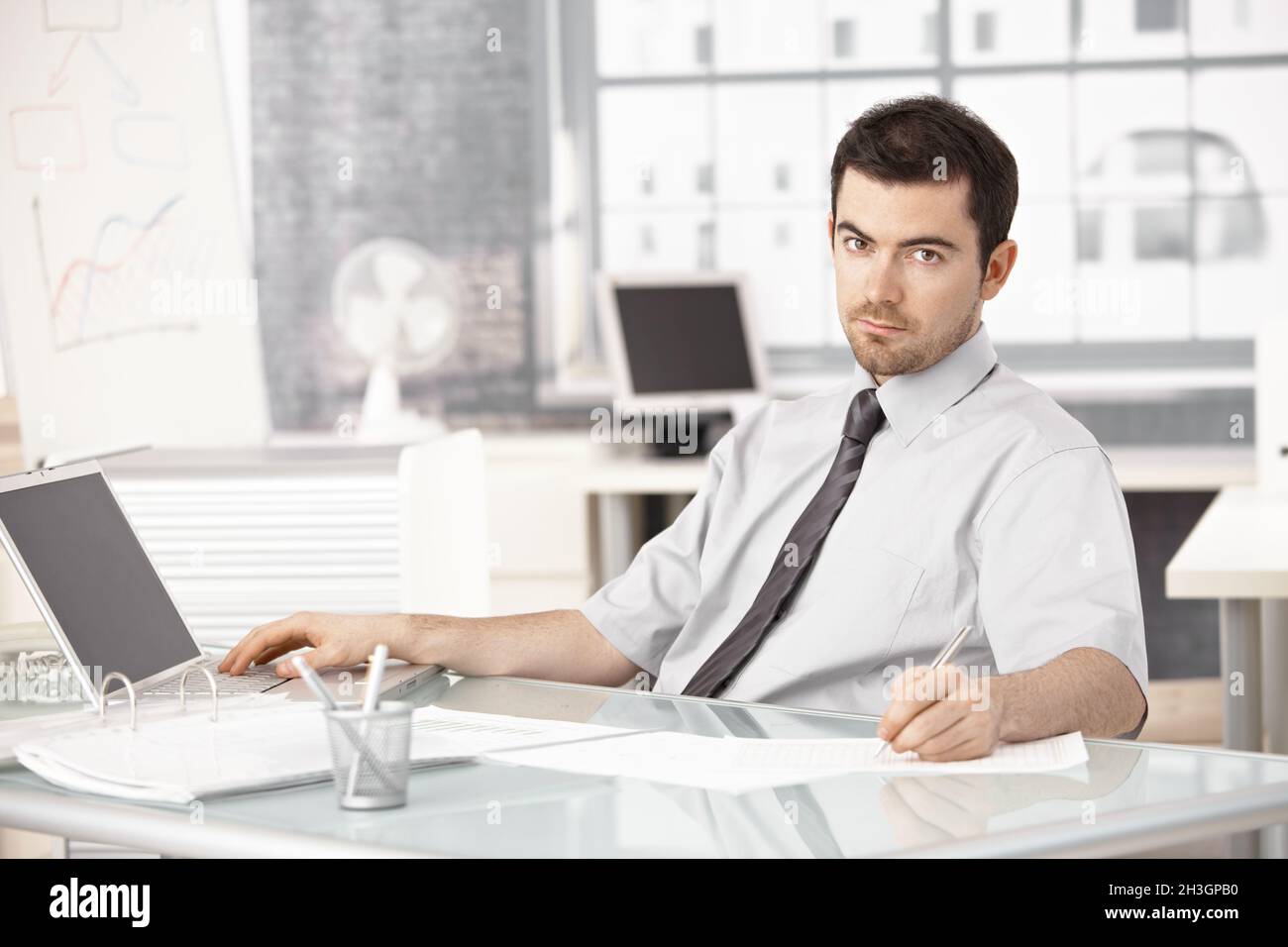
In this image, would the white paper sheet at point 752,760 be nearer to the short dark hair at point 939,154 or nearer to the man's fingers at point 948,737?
the man's fingers at point 948,737

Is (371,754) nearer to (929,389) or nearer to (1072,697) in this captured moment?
(1072,697)

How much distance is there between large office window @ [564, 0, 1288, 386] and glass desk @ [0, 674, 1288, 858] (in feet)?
10.9

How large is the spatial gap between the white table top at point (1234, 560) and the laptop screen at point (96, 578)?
1412 millimetres

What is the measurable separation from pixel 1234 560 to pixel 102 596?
1657mm

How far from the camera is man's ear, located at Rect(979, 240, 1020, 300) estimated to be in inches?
66.4

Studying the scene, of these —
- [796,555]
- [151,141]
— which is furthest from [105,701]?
[151,141]

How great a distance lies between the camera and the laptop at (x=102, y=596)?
1376 mm

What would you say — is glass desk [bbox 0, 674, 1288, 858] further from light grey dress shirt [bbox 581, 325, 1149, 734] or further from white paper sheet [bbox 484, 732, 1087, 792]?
light grey dress shirt [bbox 581, 325, 1149, 734]

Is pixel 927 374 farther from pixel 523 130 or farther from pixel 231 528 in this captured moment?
pixel 523 130

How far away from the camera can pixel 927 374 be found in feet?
5.47

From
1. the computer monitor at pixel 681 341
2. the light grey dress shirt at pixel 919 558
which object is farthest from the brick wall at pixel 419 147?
the light grey dress shirt at pixel 919 558

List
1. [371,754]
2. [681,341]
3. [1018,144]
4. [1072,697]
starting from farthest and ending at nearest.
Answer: [1018,144], [681,341], [1072,697], [371,754]

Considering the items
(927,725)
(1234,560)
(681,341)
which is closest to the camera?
(927,725)

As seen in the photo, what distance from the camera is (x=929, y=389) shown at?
1665 millimetres
